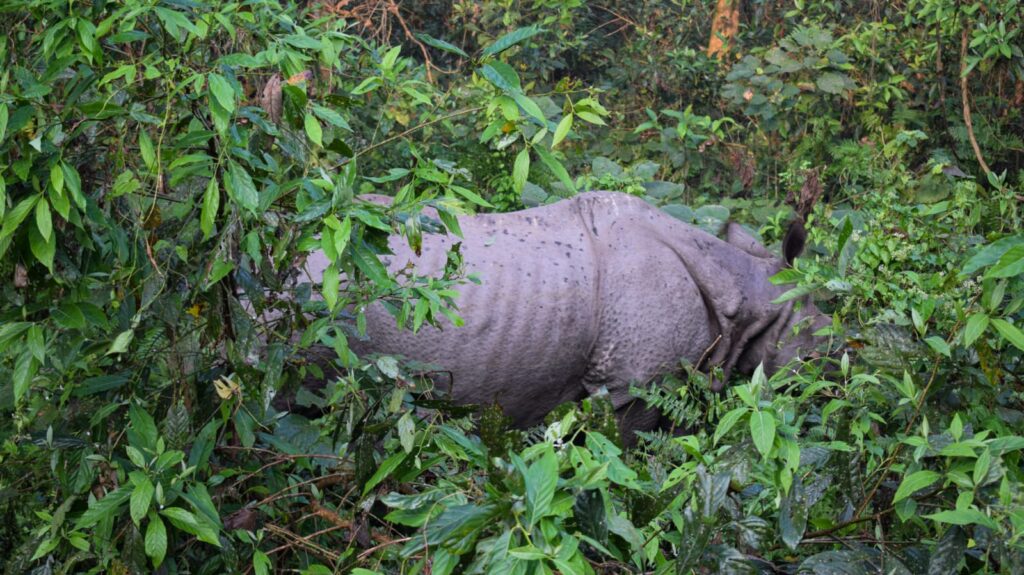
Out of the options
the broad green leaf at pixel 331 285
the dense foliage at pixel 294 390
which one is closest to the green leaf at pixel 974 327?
the dense foliage at pixel 294 390

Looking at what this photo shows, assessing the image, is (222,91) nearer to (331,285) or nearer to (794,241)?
(331,285)

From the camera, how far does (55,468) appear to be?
7.77ft

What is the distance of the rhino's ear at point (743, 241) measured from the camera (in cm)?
522

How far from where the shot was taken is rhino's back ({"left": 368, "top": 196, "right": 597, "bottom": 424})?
446cm

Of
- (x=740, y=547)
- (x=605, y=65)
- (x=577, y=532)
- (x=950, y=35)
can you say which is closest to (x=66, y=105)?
(x=577, y=532)

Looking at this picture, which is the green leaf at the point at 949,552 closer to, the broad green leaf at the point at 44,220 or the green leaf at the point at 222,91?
the green leaf at the point at 222,91

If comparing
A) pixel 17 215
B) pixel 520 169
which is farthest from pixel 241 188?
pixel 520 169

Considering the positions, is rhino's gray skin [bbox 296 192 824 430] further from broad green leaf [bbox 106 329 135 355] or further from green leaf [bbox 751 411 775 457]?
green leaf [bbox 751 411 775 457]

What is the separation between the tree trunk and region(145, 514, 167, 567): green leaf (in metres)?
7.52

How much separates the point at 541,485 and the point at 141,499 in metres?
0.82

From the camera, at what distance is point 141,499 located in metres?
2.10

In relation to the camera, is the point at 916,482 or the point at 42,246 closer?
the point at 916,482

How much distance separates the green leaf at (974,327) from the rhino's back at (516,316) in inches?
93.5

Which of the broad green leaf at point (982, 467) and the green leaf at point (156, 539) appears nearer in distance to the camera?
the broad green leaf at point (982, 467)
